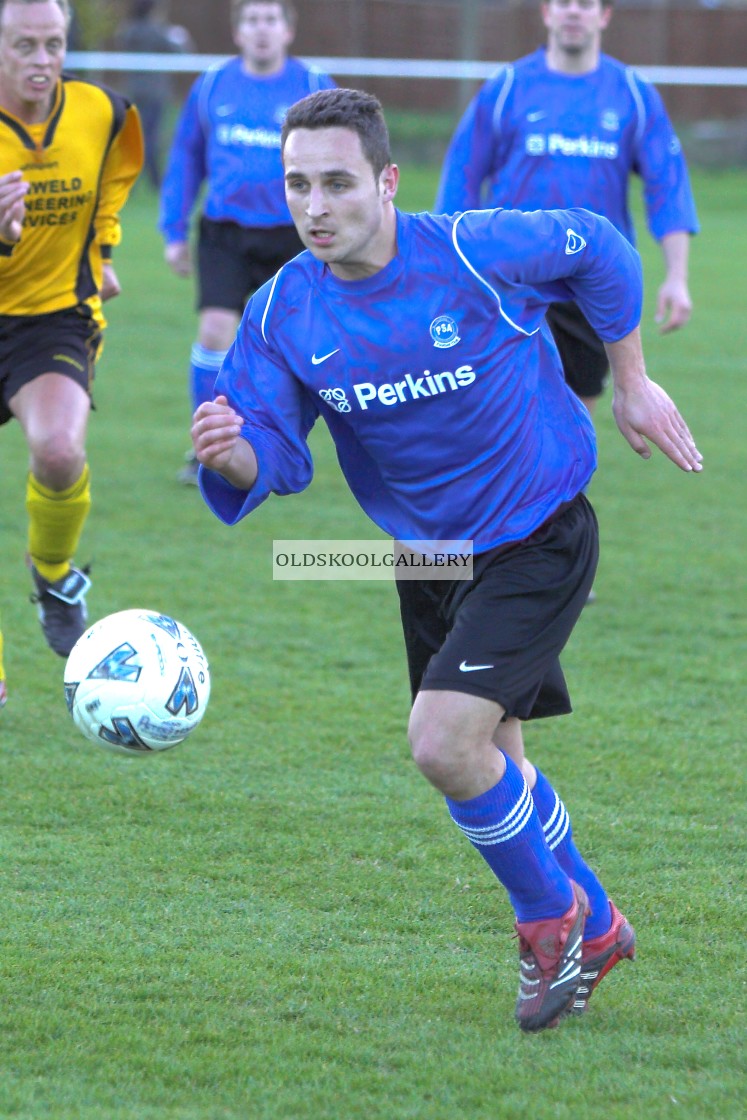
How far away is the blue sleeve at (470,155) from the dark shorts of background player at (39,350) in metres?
1.91

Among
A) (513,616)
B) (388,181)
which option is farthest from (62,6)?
(513,616)

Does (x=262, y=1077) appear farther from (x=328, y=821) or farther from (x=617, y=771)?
(x=617, y=771)

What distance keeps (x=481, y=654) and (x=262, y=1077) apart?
0.94 metres

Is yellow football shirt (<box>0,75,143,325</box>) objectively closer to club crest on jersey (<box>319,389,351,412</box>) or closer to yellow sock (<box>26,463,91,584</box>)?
yellow sock (<box>26,463,91,584</box>)

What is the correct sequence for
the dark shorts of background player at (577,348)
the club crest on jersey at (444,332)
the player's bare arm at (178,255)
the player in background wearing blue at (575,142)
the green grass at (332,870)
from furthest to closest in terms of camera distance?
the player's bare arm at (178,255), the player in background wearing blue at (575,142), the dark shorts of background player at (577,348), the club crest on jersey at (444,332), the green grass at (332,870)

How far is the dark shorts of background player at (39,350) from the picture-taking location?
5.22 metres

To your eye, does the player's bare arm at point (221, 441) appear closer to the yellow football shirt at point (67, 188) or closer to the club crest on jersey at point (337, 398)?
the club crest on jersey at point (337, 398)

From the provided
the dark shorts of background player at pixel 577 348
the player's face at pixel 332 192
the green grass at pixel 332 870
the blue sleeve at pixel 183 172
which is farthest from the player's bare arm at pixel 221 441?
the blue sleeve at pixel 183 172

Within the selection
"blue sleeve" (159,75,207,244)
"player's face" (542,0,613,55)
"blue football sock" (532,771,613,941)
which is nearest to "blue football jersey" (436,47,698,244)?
"player's face" (542,0,613,55)

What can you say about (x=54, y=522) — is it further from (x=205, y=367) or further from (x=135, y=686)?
(x=205, y=367)

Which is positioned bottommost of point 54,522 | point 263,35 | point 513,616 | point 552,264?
point 54,522

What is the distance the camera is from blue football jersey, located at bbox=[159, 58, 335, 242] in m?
8.13

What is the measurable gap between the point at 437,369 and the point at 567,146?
3.46m

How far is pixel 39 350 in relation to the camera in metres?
5.25
